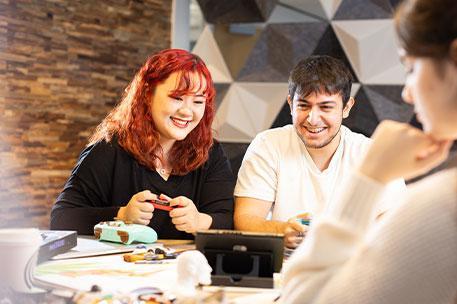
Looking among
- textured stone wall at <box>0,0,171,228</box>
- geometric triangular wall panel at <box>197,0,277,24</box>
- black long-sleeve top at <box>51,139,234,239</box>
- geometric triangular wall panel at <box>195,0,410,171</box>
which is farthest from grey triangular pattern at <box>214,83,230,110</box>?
black long-sleeve top at <box>51,139,234,239</box>

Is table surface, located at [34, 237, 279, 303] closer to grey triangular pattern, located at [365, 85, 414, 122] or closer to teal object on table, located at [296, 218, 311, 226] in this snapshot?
teal object on table, located at [296, 218, 311, 226]

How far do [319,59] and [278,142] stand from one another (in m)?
0.37

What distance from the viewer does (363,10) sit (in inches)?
151

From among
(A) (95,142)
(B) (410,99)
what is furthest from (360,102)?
(B) (410,99)

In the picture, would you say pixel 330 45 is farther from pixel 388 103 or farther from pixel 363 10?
pixel 388 103

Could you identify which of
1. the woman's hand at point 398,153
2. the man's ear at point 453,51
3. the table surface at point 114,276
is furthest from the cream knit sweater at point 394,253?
the table surface at point 114,276

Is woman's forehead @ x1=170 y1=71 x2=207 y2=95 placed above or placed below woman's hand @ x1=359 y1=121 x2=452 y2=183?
above

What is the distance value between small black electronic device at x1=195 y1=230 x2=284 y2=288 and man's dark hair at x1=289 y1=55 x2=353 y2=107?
43.6 inches

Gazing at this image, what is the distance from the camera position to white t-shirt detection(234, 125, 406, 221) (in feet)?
8.49

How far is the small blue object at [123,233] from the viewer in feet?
6.84

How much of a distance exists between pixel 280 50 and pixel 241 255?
262cm

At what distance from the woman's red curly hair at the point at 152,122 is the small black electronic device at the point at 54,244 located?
59cm

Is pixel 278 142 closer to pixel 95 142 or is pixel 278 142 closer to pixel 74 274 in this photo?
pixel 95 142

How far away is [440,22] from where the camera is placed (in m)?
0.94
